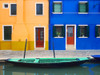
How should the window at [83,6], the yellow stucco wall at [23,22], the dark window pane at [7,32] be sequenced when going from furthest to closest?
the dark window pane at [7,32] → the window at [83,6] → the yellow stucco wall at [23,22]

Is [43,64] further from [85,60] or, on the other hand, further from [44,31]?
[44,31]

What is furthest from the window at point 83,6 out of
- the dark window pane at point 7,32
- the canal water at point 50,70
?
the dark window pane at point 7,32

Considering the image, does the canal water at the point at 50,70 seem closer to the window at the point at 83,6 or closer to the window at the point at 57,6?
the window at the point at 83,6

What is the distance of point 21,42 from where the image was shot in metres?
15.0

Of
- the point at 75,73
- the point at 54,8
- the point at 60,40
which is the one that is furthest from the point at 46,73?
the point at 54,8

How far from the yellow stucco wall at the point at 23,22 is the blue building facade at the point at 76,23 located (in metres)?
0.96

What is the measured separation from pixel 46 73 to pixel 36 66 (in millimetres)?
1046

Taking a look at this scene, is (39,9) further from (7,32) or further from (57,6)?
(7,32)

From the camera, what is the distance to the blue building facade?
15.5 metres

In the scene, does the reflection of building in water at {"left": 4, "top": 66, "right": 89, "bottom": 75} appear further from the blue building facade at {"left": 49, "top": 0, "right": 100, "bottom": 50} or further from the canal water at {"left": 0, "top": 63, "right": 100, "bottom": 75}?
the blue building facade at {"left": 49, "top": 0, "right": 100, "bottom": 50}

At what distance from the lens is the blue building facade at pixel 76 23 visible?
1550 centimetres

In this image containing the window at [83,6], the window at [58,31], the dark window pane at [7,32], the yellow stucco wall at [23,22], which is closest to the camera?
the yellow stucco wall at [23,22]

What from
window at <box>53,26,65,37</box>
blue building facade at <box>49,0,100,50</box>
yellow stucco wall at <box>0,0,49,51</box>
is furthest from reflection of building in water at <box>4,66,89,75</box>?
window at <box>53,26,65,37</box>

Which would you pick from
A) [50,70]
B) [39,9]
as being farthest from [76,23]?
[50,70]
